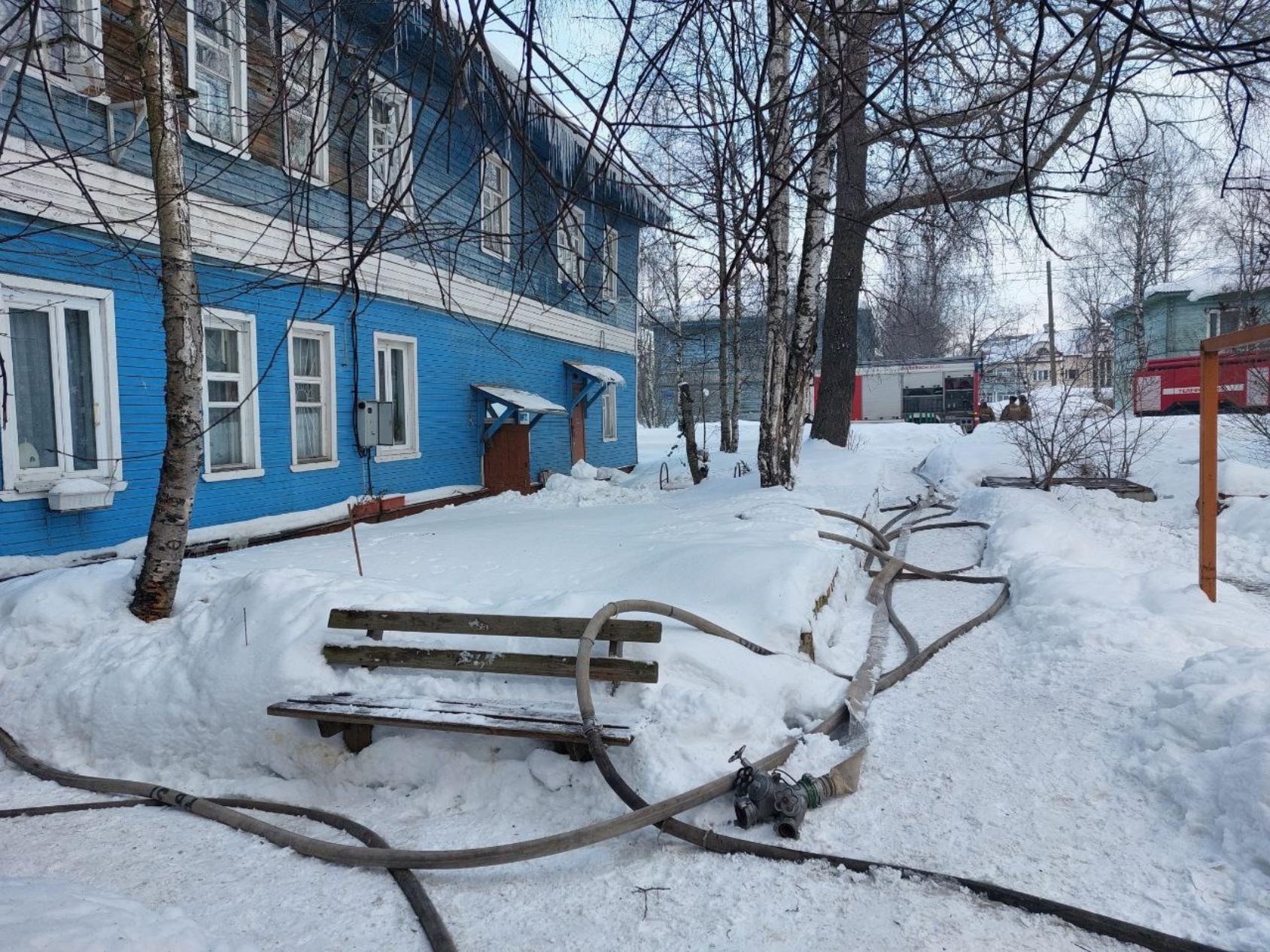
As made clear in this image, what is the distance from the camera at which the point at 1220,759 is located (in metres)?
2.94

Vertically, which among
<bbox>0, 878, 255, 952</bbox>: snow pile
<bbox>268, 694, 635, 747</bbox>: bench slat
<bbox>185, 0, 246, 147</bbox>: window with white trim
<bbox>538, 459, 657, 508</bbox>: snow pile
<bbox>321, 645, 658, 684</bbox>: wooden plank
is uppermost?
<bbox>185, 0, 246, 147</bbox>: window with white trim

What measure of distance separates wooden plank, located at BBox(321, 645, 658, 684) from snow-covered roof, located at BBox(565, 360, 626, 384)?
11.3 metres

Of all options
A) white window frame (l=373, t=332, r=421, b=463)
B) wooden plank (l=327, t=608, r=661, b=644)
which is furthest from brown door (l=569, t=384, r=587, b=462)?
wooden plank (l=327, t=608, r=661, b=644)

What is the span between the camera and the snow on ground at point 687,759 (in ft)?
8.51

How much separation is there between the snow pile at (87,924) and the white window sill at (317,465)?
685 centimetres

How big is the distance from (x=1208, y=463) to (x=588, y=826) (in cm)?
505

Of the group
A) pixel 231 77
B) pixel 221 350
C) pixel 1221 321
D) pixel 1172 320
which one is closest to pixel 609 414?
pixel 221 350

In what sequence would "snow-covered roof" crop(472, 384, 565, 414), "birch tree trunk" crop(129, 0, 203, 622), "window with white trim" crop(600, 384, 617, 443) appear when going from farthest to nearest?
"window with white trim" crop(600, 384, 617, 443) < "snow-covered roof" crop(472, 384, 565, 414) < "birch tree trunk" crop(129, 0, 203, 622)

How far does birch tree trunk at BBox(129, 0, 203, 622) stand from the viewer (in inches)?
185

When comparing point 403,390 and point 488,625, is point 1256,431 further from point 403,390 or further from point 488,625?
point 488,625

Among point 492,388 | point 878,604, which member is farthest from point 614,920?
point 492,388

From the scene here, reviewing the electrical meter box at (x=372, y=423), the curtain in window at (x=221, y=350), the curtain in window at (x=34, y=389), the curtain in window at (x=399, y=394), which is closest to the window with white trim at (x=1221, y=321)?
the curtain in window at (x=399, y=394)

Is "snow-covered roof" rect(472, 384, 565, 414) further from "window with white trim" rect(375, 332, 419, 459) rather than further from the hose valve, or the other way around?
the hose valve

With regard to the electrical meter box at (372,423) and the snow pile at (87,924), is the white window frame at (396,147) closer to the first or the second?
the snow pile at (87,924)
